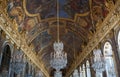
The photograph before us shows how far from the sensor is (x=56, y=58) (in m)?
8.16

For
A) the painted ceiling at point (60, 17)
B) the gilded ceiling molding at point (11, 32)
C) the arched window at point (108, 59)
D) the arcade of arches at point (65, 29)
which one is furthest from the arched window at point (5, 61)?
the arched window at point (108, 59)

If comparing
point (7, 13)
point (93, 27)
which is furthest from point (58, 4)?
point (7, 13)

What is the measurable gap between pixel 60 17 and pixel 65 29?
7.32ft

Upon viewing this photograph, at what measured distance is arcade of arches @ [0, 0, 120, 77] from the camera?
1019 cm

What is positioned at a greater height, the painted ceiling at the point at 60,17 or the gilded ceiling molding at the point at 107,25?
the painted ceiling at the point at 60,17

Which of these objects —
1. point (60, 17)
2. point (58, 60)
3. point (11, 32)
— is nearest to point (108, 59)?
point (58, 60)

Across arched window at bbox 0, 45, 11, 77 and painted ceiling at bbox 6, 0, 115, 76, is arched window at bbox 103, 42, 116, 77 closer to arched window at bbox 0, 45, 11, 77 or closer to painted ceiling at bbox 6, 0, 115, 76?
painted ceiling at bbox 6, 0, 115, 76

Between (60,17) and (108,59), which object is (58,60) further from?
(60,17)

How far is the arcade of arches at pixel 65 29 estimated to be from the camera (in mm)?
10188

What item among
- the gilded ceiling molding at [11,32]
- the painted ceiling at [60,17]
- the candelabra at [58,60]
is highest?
the painted ceiling at [60,17]

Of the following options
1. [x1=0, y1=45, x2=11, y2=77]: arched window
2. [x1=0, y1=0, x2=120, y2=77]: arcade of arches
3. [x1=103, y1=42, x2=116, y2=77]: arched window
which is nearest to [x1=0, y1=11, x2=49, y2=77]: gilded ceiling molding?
[x1=0, y1=0, x2=120, y2=77]: arcade of arches

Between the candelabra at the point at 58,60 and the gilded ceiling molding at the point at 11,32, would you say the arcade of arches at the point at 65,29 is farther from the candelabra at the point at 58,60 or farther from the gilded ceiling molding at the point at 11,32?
the candelabra at the point at 58,60

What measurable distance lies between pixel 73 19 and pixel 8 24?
6693 mm

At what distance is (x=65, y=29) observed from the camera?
18266 mm
